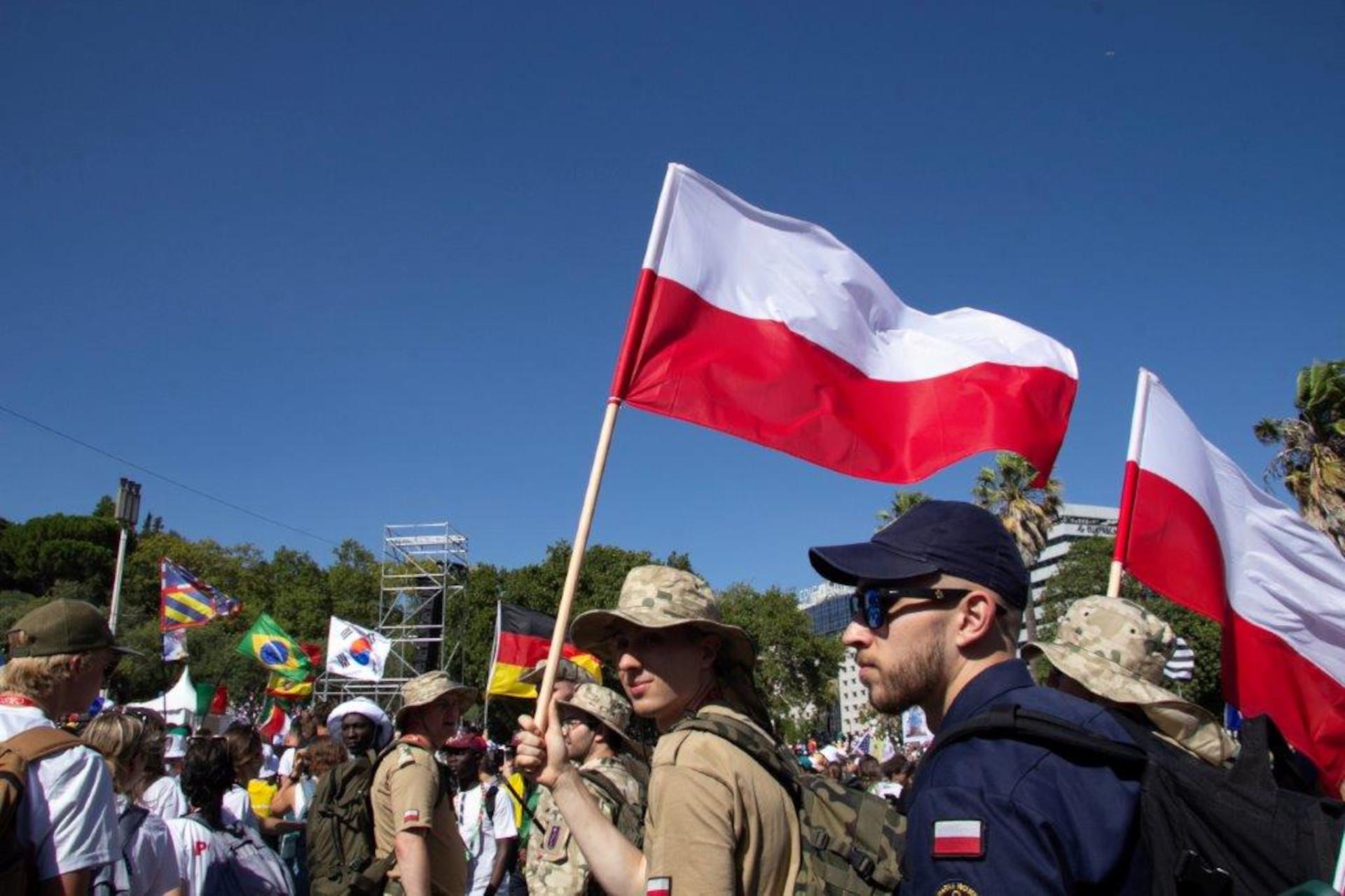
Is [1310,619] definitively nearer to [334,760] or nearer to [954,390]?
[954,390]

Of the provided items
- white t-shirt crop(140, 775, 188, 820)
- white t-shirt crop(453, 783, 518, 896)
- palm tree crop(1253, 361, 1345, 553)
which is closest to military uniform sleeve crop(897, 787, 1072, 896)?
white t-shirt crop(140, 775, 188, 820)

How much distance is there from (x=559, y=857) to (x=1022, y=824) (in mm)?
2917

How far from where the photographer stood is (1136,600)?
111 feet

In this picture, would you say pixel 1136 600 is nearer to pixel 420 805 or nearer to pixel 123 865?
pixel 420 805

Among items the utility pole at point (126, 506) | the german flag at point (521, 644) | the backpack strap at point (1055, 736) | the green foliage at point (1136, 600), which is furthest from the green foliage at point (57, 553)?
the backpack strap at point (1055, 736)

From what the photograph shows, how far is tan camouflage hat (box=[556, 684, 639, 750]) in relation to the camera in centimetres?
512

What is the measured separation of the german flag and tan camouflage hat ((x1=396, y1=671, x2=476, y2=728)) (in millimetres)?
5268

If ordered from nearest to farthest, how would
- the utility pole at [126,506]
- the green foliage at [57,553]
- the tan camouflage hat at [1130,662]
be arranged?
the tan camouflage hat at [1130,662], the utility pole at [126,506], the green foliage at [57,553]

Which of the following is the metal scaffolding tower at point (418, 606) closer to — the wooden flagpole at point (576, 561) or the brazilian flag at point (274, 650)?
the brazilian flag at point (274, 650)

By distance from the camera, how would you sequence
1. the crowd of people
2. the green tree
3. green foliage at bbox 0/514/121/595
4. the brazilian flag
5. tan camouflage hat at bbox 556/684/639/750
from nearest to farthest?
1. the crowd of people
2. tan camouflage hat at bbox 556/684/639/750
3. the brazilian flag
4. the green tree
5. green foliage at bbox 0/514/121/595

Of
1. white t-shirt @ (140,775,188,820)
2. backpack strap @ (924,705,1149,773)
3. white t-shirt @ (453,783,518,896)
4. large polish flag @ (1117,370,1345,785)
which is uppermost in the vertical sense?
large polish flag @ (1117,370,1345,785)

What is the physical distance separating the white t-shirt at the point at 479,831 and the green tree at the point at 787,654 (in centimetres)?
5090

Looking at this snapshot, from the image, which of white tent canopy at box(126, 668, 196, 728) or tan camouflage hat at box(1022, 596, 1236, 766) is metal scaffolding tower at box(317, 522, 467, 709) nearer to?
white tent canopy at box(126, 668, 196, 728)

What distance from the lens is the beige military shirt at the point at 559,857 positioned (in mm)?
4152
